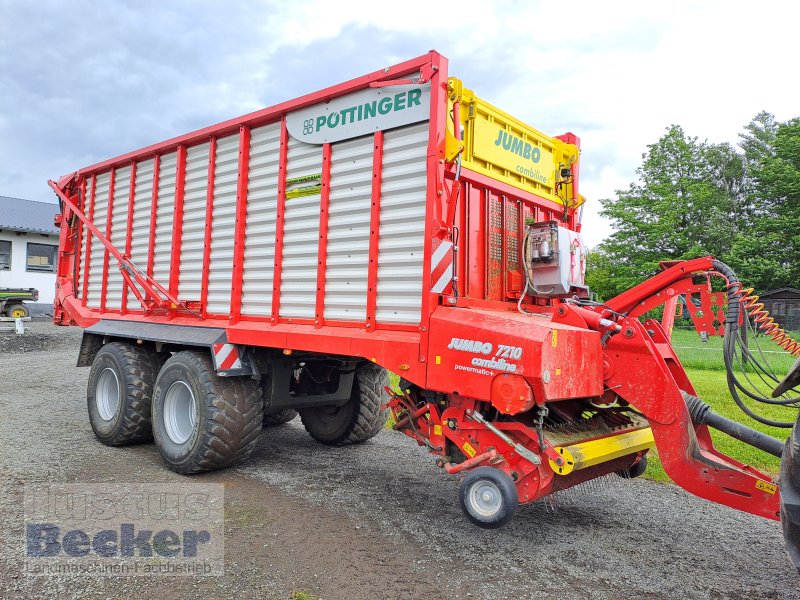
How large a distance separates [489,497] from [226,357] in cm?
272

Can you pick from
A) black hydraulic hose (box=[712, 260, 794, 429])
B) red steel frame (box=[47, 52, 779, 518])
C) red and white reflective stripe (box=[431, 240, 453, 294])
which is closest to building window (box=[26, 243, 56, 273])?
red steel frame (box=[47, 52, 779, 518])

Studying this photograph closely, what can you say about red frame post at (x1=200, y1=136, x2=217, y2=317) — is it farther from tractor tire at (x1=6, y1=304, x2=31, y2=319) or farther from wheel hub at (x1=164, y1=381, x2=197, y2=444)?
tractor tire at (x1=6, y1=304, x2=31, y2=319)

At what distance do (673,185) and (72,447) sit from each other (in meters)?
34.5

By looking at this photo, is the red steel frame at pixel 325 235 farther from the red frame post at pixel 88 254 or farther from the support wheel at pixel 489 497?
the red frame post at pixel 88 254

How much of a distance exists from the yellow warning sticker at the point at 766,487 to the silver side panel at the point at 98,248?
7087 millimetres

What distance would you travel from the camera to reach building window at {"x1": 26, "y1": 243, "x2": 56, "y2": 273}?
27525 millimetres

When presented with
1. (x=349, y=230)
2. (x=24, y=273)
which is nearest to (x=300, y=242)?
(x=349, y=230)

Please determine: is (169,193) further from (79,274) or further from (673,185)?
(673,185)

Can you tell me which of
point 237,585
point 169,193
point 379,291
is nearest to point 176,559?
point 237,585

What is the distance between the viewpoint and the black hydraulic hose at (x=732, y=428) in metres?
3.50

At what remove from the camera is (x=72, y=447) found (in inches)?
250

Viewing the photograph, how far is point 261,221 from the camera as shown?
534 centimetres

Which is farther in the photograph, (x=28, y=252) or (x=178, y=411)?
(x=28, y=252)

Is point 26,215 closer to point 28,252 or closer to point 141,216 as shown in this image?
point 28,252
